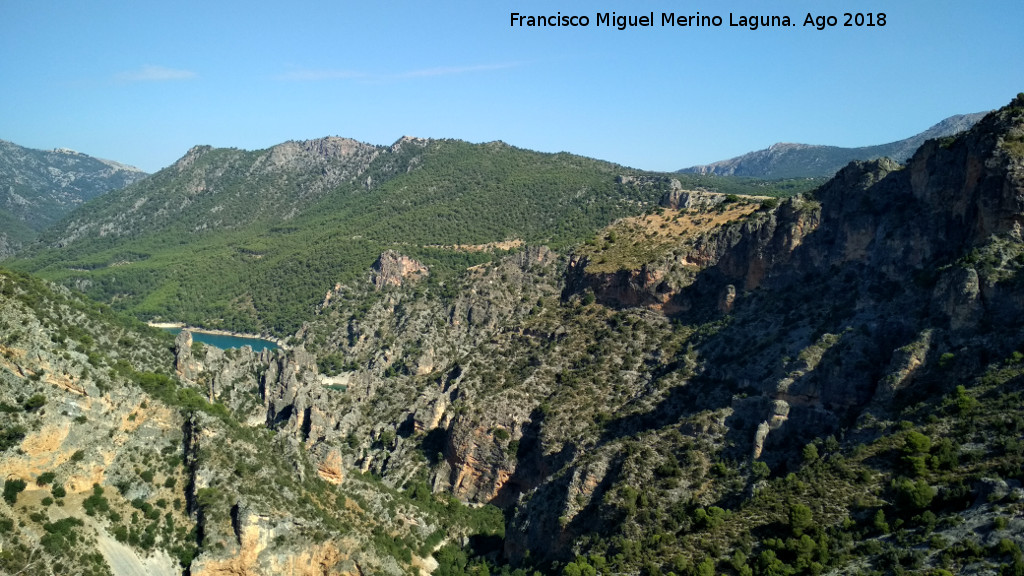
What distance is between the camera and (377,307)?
139 meters

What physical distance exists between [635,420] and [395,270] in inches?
3570

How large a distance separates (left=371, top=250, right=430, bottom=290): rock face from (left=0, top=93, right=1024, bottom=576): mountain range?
182 feet

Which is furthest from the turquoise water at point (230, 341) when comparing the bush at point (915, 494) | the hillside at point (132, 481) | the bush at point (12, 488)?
the bush at point (915, 494)

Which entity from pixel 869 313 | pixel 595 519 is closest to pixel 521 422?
pixel 595 519

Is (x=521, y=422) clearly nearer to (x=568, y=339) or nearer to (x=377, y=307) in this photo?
(x=568, y=339)

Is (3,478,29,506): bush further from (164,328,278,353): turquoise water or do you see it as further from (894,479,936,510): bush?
(164,328,278,353): turquoise water

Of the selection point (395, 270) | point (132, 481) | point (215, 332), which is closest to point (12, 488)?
point (132, 481)

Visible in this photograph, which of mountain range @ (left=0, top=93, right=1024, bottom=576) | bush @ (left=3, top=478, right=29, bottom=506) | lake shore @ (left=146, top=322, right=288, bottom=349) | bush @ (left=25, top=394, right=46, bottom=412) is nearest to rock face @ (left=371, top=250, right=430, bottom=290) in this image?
lake shore @ (left=146, top=322, right=288, bottom=349)

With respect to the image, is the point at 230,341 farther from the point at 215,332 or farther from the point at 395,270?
the point at 395,270

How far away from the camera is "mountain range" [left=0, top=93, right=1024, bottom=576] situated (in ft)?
142

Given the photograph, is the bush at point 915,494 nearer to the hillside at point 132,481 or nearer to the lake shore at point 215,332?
the hillside at point 132,481

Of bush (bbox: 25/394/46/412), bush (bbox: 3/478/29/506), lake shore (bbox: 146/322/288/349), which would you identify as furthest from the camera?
lake shore (bbox: 146/322/288/349)

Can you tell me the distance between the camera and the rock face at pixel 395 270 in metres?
148

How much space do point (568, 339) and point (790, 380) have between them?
2524 centimetres
